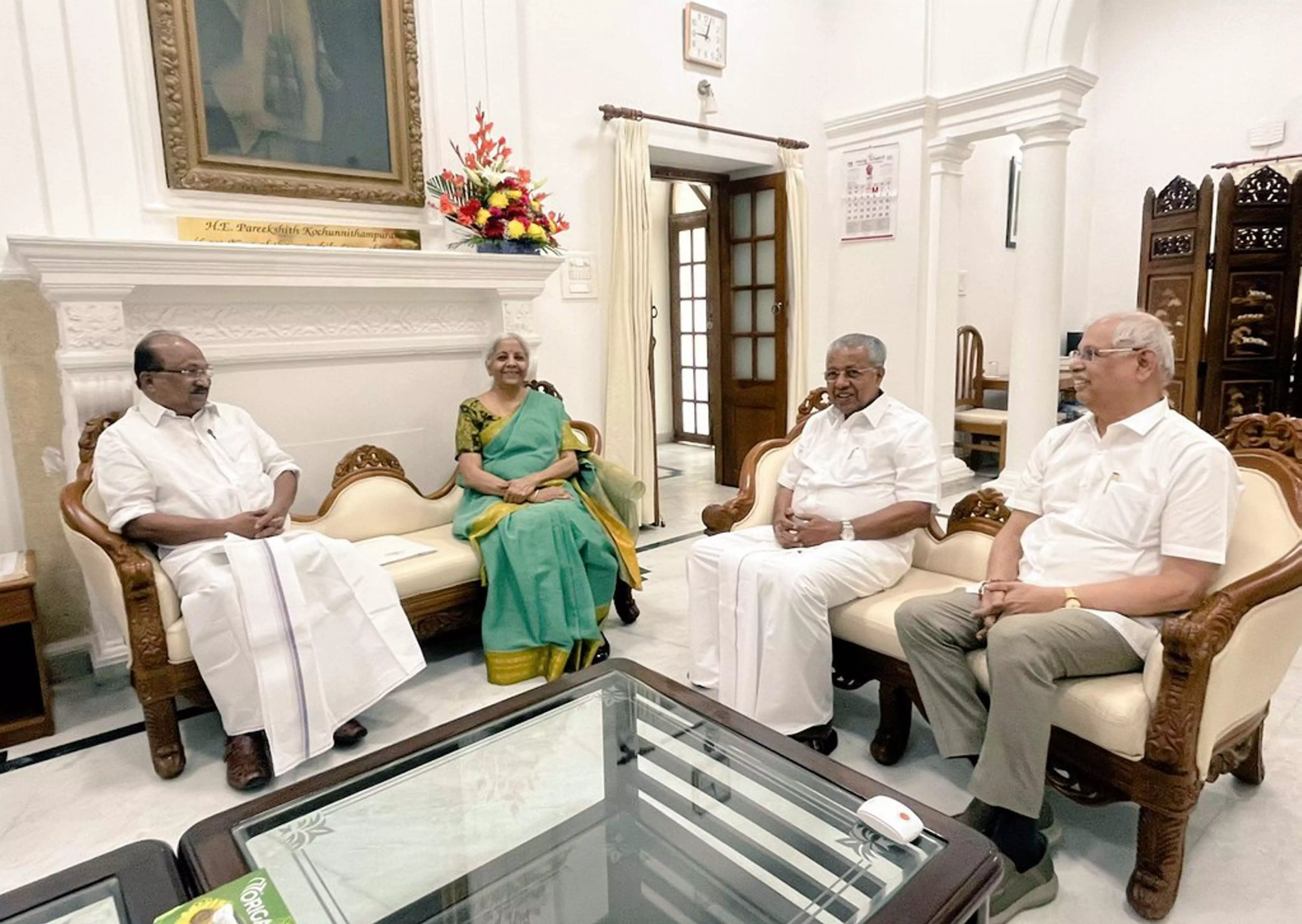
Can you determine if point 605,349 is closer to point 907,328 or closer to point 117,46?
point 907,328

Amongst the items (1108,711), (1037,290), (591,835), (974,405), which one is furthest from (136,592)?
(974,405)

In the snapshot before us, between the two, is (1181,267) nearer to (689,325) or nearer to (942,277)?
(942,277)

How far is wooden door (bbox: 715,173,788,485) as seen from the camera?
197 inches

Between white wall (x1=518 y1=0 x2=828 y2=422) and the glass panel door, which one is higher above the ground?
white wall (x1=518 y1=0 x2=828 y2=422)

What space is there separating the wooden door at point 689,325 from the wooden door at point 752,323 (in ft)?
4.78

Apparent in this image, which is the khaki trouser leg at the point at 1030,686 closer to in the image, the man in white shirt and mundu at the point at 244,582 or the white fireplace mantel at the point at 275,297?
the man in white shirt and mundu at the point at 244,582

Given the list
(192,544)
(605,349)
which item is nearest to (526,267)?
(605,349)

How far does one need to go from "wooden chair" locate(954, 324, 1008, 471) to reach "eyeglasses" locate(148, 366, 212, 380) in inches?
173

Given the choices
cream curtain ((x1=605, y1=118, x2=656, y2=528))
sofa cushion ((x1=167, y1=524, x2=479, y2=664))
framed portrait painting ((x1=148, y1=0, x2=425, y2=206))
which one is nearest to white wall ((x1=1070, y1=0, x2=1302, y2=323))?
cream curtain ((x1=605, y1=118, x2=656, y2=528))

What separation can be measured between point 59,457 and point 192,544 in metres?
0.85

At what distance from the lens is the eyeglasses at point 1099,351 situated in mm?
1739

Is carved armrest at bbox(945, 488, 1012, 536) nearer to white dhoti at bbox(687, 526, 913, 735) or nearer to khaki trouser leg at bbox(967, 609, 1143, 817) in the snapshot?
white dhoti at bbox(687, 526, 913, 735)

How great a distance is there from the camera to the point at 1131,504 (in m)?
1.74

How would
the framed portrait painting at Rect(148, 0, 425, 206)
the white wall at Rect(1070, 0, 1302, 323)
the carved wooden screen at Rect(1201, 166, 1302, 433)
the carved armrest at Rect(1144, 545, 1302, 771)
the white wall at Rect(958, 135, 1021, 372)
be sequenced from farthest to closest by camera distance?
the white wall at Rect(958, 135, 1021, 372), the white wall at Rect(1070, 0, 1302, 323), the carved wooden screen at Rect(1201, 166, 1302, 433), the framed portrait painting at Rect(148, 0, 425, 206), the carved armrest at Rect(1144, 545, 1302, 771)
